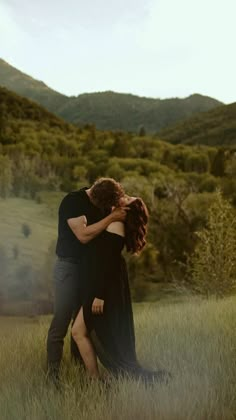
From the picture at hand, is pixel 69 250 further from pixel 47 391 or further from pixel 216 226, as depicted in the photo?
pixel 216 226

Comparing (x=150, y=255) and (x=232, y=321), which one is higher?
(x=232, y=321)

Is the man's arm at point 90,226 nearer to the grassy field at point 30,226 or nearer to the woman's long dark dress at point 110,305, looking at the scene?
the woman's long dark dress at point 110,305

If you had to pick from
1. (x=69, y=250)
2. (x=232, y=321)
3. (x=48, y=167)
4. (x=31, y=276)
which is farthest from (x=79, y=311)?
(x=48, y=167)

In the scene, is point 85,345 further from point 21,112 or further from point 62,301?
point 21,112

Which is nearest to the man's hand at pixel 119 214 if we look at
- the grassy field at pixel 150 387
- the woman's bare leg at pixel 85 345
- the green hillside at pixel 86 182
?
the woman's bare leg at pixel 85 345

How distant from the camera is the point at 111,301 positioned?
7703mm

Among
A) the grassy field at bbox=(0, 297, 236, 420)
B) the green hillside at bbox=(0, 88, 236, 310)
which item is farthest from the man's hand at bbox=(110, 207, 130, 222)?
the green hillside at bbox=(0, 88, 236, 310)

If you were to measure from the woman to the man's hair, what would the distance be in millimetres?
107

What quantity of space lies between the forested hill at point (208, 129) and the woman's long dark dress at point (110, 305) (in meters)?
142

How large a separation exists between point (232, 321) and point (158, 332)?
3.46 feet

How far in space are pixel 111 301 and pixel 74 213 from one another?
39.1 inches

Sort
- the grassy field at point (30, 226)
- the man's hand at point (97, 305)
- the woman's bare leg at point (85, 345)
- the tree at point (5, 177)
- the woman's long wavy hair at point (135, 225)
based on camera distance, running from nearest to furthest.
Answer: the woman's long wavy hair at point (135, 225)
the man's hand at point (97, 305)
the woman's bare leg at point (85, 345)
the grassy field at point (30, 226)
the tree at point (5, 177)

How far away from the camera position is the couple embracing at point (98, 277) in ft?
24.4

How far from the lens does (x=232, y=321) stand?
9.98 meters
